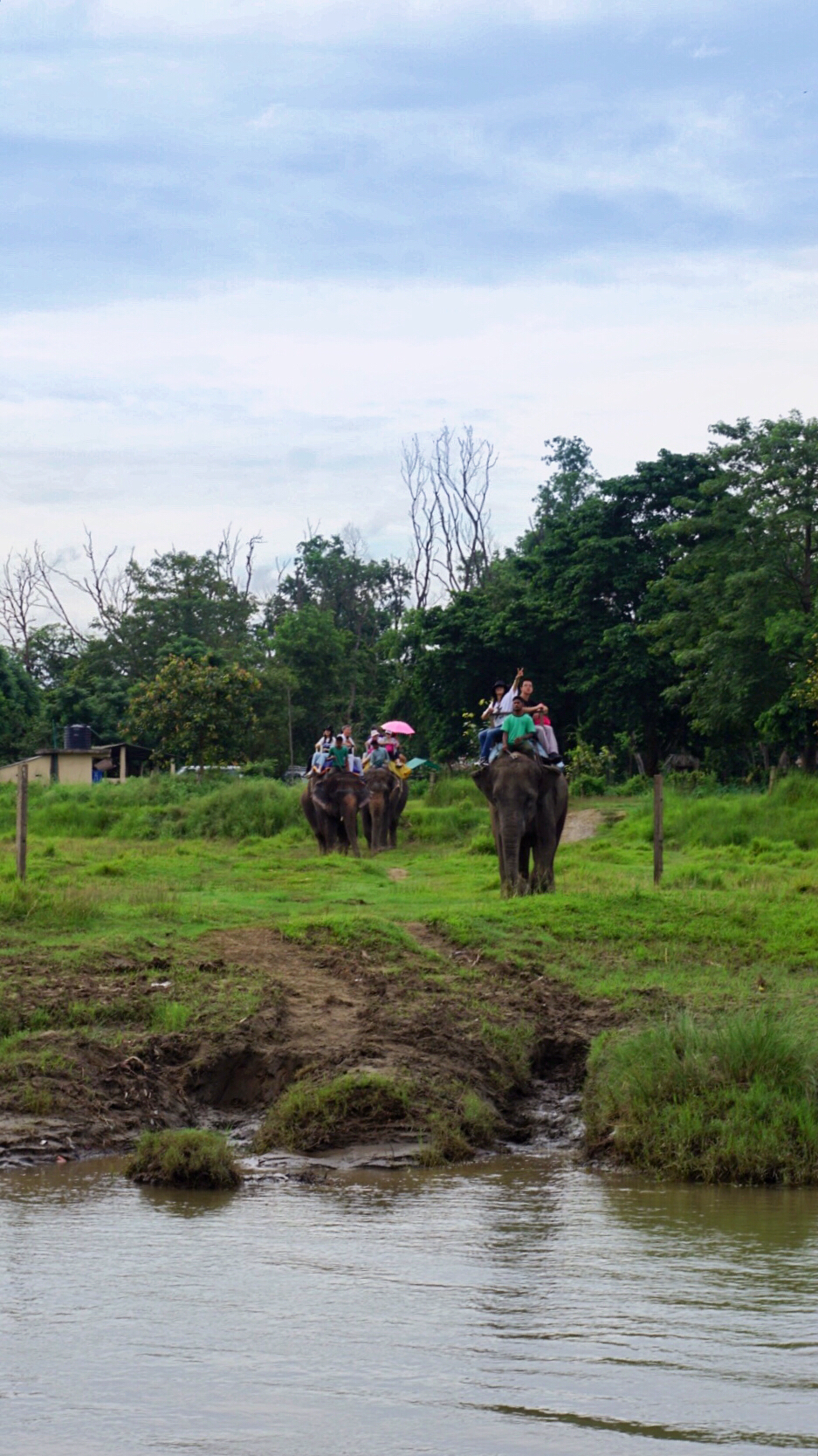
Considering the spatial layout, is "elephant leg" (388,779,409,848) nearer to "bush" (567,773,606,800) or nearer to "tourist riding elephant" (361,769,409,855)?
"tourist riding elephant" (361,769,409,855)

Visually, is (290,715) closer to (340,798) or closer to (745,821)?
(340,798)

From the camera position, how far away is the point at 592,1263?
6.99 meters

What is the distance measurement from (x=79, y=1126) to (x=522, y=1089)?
2.85 metres

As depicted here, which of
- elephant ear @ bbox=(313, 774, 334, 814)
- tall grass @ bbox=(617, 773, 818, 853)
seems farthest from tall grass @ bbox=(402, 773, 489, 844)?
elephant ear @ bbox=(313, 774, 334, 814)

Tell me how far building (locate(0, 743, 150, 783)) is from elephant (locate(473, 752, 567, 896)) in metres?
30.7

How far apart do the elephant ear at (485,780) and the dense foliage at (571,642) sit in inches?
500

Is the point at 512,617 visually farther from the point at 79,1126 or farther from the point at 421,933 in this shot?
the point at 79,1126

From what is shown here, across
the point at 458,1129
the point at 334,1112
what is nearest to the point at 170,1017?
the point at 334,1112

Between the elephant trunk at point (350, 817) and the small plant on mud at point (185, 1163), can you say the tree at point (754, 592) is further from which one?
the small plant on mud at point (185, 1163)

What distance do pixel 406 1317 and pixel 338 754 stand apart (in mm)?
18203

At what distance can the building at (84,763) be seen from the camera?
47.2m

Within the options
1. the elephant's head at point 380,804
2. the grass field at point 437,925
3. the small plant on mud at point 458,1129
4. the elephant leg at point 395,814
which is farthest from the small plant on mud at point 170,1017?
the elephant leg at point 395,814

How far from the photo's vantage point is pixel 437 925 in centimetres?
1361

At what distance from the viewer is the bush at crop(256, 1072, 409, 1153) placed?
923cm
